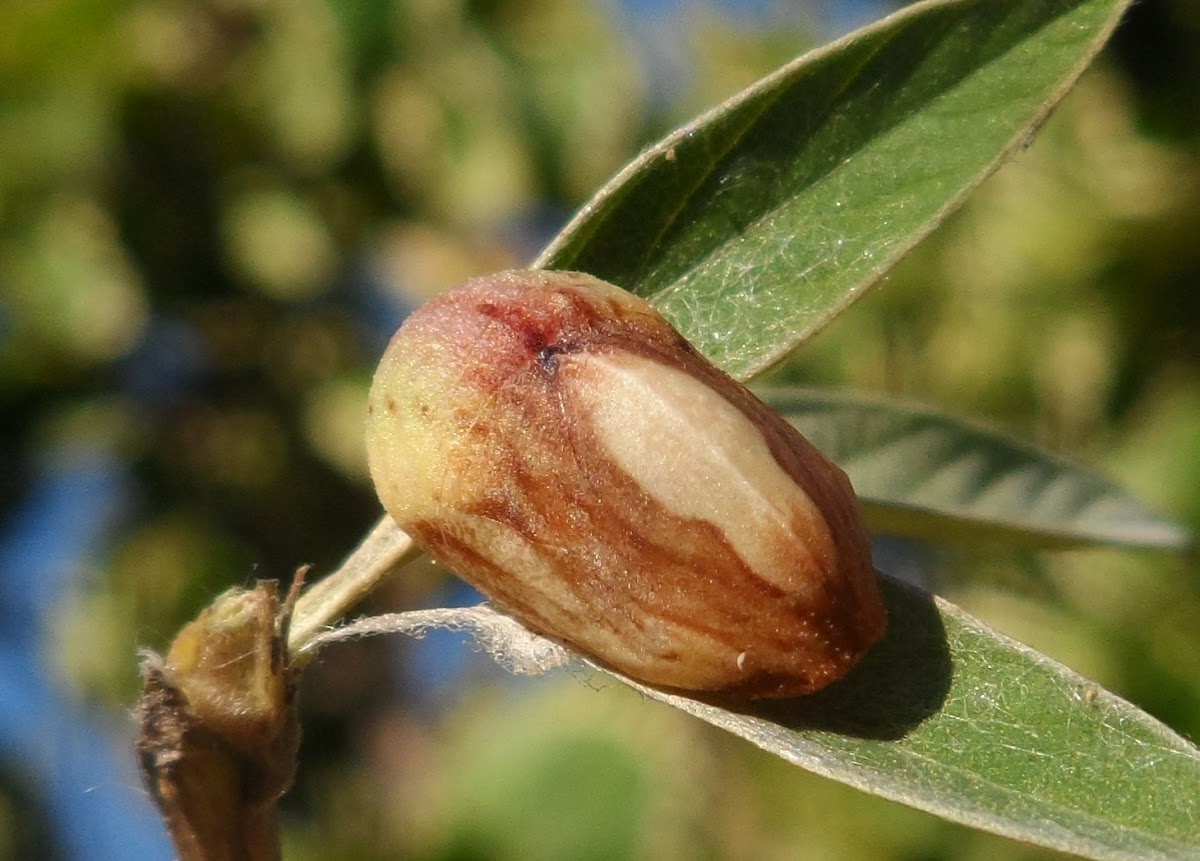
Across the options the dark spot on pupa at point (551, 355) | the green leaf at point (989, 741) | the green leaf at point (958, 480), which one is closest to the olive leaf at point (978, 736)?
the green leaf at point (989, 741)

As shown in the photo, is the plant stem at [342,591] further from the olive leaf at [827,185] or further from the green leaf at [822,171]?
the green leaf at [822,171]

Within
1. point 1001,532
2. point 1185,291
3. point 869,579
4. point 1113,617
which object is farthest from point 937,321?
point 869,579

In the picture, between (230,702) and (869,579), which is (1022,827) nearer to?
(869,579)

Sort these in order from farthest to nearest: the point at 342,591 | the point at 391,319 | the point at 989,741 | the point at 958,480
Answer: the point at 391,319
the point at 958,480
the point at 342,591
the point at 989,741

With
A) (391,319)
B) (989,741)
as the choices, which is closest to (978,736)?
(989,741)

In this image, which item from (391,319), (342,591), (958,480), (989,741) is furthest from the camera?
(391,319)

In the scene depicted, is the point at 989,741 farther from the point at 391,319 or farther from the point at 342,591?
the point at 391,319
